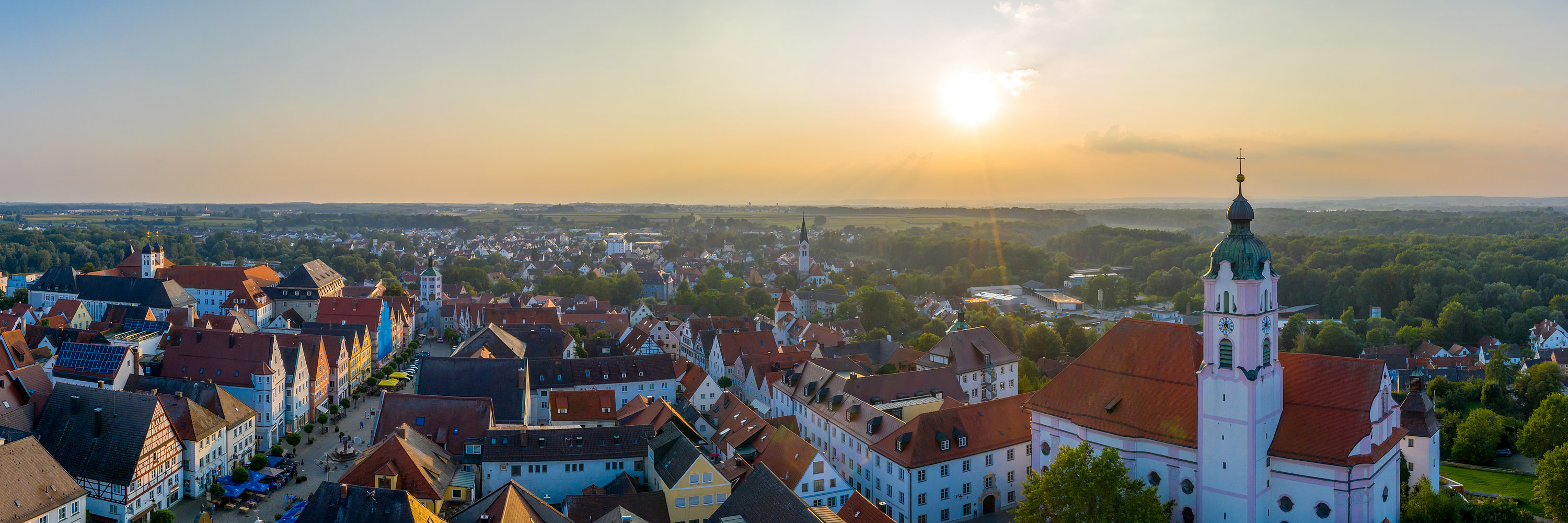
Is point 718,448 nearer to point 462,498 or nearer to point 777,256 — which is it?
point 462,498

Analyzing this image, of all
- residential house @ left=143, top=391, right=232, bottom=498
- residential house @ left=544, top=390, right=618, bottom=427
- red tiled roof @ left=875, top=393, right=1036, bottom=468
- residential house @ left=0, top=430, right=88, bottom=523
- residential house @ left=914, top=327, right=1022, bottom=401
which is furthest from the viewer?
residential house @ left=914, top=327, right=1022, bottom=401

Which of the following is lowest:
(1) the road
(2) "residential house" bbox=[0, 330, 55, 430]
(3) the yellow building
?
(1) the road

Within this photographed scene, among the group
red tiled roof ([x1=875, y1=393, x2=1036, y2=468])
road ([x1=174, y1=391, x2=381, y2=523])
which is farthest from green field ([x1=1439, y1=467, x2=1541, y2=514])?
road ([x1=174, y1=391, x2=381, y2=523])

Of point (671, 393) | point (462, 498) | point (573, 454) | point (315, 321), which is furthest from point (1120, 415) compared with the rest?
point (315, 321)

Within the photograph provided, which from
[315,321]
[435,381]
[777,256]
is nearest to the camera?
[435,381]

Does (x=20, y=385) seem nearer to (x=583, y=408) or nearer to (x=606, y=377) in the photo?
(x=583, y=408)

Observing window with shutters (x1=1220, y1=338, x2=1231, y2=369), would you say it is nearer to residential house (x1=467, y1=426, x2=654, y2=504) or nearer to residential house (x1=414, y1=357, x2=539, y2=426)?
residential house (x1=467, y1=426, x2=654, y2=504)

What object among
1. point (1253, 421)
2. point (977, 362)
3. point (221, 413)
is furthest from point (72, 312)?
point (1253, 421)
